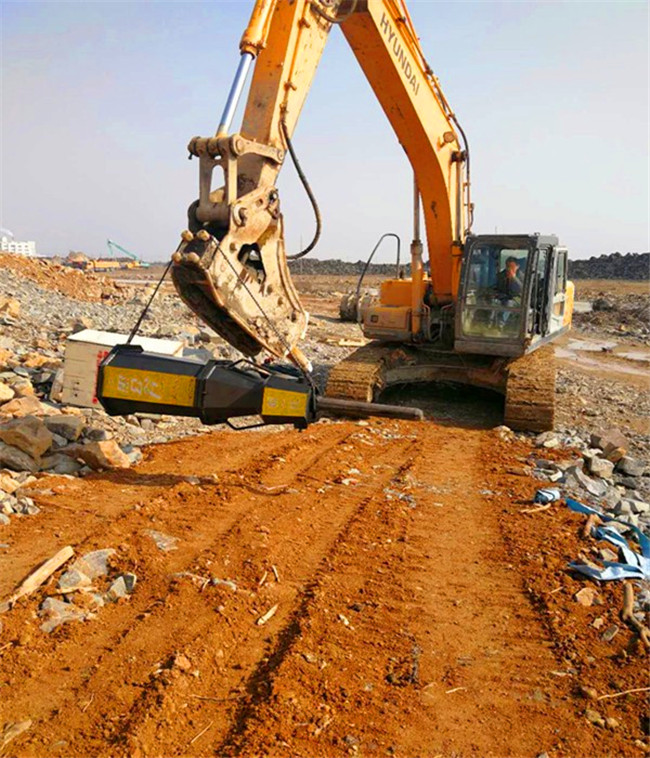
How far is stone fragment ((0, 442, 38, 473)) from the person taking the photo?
5.42 m

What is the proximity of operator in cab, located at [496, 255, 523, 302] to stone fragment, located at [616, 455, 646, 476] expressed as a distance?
2556mm

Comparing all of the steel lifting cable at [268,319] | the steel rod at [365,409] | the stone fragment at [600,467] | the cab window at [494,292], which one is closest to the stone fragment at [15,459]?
the steel lifting cable at [268,319]

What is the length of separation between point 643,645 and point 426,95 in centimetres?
675

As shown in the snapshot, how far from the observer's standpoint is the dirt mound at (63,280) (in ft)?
69.1

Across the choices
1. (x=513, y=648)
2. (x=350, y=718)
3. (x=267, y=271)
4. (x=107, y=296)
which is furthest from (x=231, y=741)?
(x=107, y=296)

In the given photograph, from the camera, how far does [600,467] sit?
6.71 m

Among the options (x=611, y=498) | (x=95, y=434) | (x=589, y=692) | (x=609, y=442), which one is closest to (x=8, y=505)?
(x=95, y=434)

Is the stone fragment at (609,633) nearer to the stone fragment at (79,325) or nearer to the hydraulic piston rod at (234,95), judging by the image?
the hydraulic piston rod at (234,95)

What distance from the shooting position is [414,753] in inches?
107

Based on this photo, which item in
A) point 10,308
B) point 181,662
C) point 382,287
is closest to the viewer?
point 181,662

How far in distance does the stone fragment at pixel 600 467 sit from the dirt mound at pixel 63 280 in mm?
16464

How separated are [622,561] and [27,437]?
4481 millimetres

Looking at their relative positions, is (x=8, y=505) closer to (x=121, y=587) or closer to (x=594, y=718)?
(x=121, y=587)

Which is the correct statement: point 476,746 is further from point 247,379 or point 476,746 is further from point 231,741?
point 247,379
